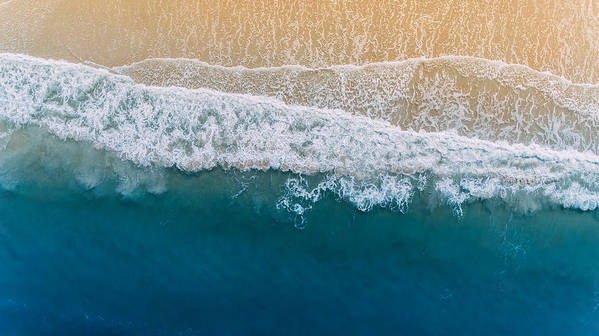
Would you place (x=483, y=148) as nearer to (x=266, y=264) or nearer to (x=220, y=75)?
(x=266, y=264)

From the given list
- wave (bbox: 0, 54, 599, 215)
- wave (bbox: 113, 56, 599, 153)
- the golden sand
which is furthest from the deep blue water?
the golden sand

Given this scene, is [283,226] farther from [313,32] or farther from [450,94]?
[450,94]

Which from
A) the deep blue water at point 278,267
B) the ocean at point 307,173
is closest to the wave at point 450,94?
the ocean at point 307,173

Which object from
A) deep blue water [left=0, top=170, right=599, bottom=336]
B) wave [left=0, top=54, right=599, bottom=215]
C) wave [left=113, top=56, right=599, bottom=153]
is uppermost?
wave [left=113, top=56, right=599, bottom=153]

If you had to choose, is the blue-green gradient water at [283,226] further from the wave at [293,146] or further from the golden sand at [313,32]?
the golden sand at [313,32]

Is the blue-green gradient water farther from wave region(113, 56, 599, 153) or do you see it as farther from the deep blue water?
wave region(113, 56, 599, 153)

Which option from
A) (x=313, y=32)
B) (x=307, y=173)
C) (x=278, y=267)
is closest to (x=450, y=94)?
(x=313, y=32)
